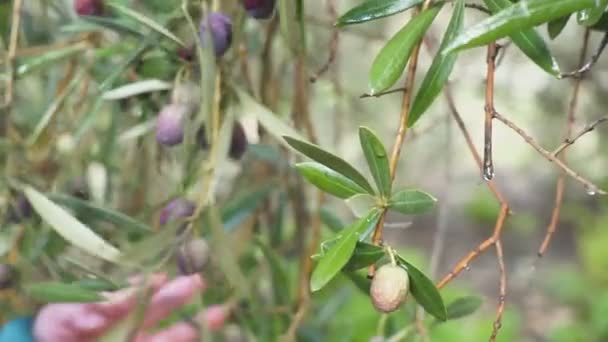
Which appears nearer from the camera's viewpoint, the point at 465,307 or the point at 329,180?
the point at 329,180

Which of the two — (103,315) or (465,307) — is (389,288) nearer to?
(465,307)

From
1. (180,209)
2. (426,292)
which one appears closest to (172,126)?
(180,209)

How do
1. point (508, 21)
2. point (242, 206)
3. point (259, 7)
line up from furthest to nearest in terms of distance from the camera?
point (242, 206) < point (259, 7) < point (508, 21)

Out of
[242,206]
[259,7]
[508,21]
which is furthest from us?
[242,206]

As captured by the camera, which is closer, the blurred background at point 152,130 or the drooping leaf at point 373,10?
the drooping leaf at point 373,10

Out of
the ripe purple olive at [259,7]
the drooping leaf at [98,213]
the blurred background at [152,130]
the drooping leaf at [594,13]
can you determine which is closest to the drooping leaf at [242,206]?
the blurred background at [152,130]

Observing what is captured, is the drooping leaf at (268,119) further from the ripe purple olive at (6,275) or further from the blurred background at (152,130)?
the ripe purple olive at (6,275)

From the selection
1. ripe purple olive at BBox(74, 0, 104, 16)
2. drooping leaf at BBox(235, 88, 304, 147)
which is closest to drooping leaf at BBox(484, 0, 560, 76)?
drooping leaf at BBox(235, 88, 304, 147)
